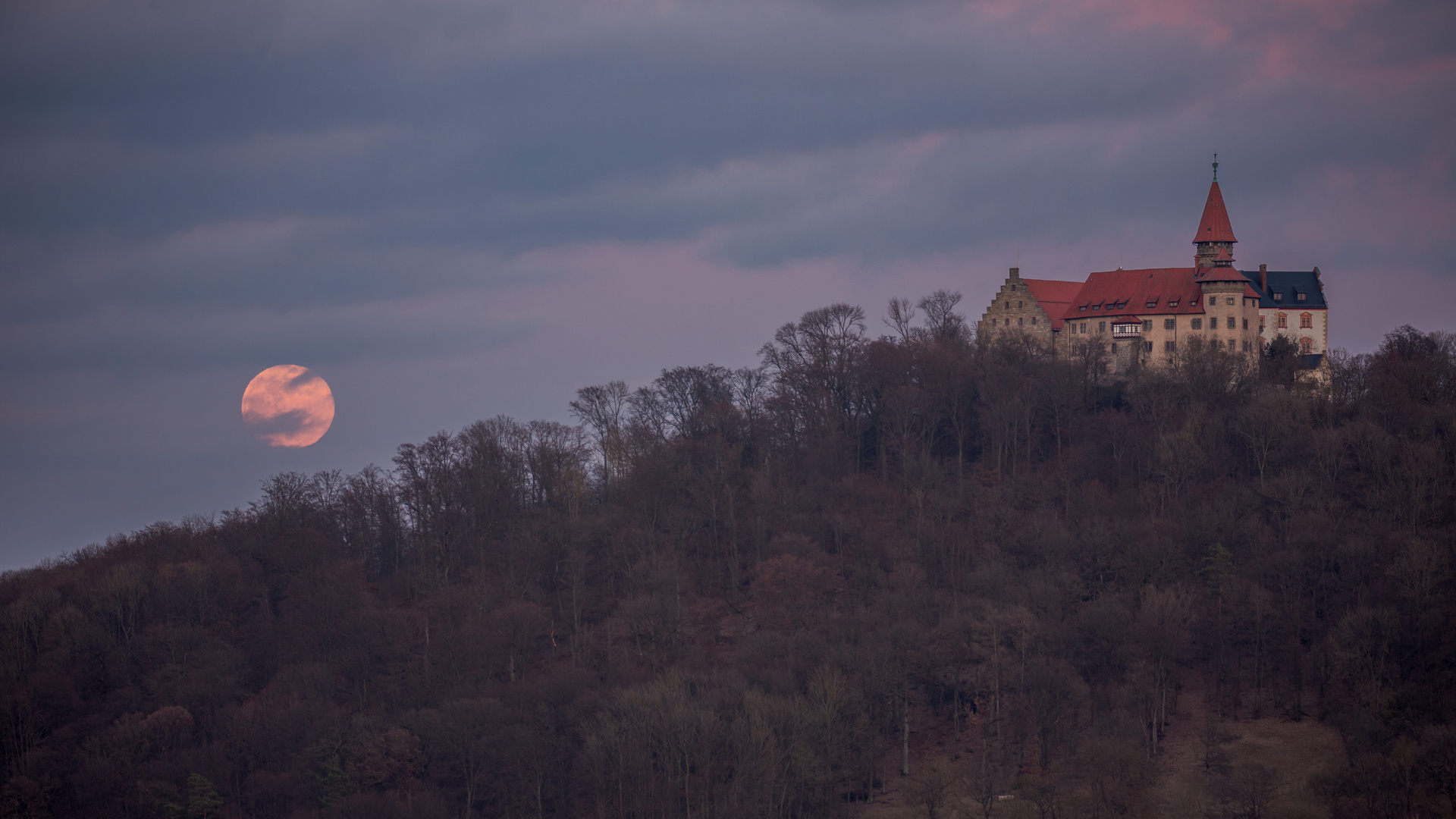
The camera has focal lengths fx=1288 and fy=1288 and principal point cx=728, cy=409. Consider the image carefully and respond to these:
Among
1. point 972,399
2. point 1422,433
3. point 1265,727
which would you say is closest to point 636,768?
point 1265,727

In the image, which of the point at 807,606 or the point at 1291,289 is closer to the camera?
the point at 807,606

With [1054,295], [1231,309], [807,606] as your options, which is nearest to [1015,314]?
[1054,295]

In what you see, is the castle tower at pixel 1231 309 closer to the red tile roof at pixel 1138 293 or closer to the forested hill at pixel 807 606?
the red tile roof at pixel 1138 293

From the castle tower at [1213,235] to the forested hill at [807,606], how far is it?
46.8 feet

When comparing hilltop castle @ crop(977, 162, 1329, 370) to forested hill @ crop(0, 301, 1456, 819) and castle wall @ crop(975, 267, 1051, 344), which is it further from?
forested hill @ crop(0, 301, 1456, 819)

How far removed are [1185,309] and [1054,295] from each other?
12.1 meters

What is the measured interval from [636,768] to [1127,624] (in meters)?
28.6

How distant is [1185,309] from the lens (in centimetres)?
10188

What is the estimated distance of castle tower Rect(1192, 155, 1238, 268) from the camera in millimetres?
106500

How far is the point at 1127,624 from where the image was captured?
72688mm

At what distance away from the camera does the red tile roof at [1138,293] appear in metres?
103

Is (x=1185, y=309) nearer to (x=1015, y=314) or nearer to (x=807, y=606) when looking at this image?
(x=1015, y=314)

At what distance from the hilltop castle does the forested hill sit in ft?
18.3

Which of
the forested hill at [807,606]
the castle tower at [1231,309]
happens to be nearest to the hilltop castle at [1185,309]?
the castle tower at [1231,309]
